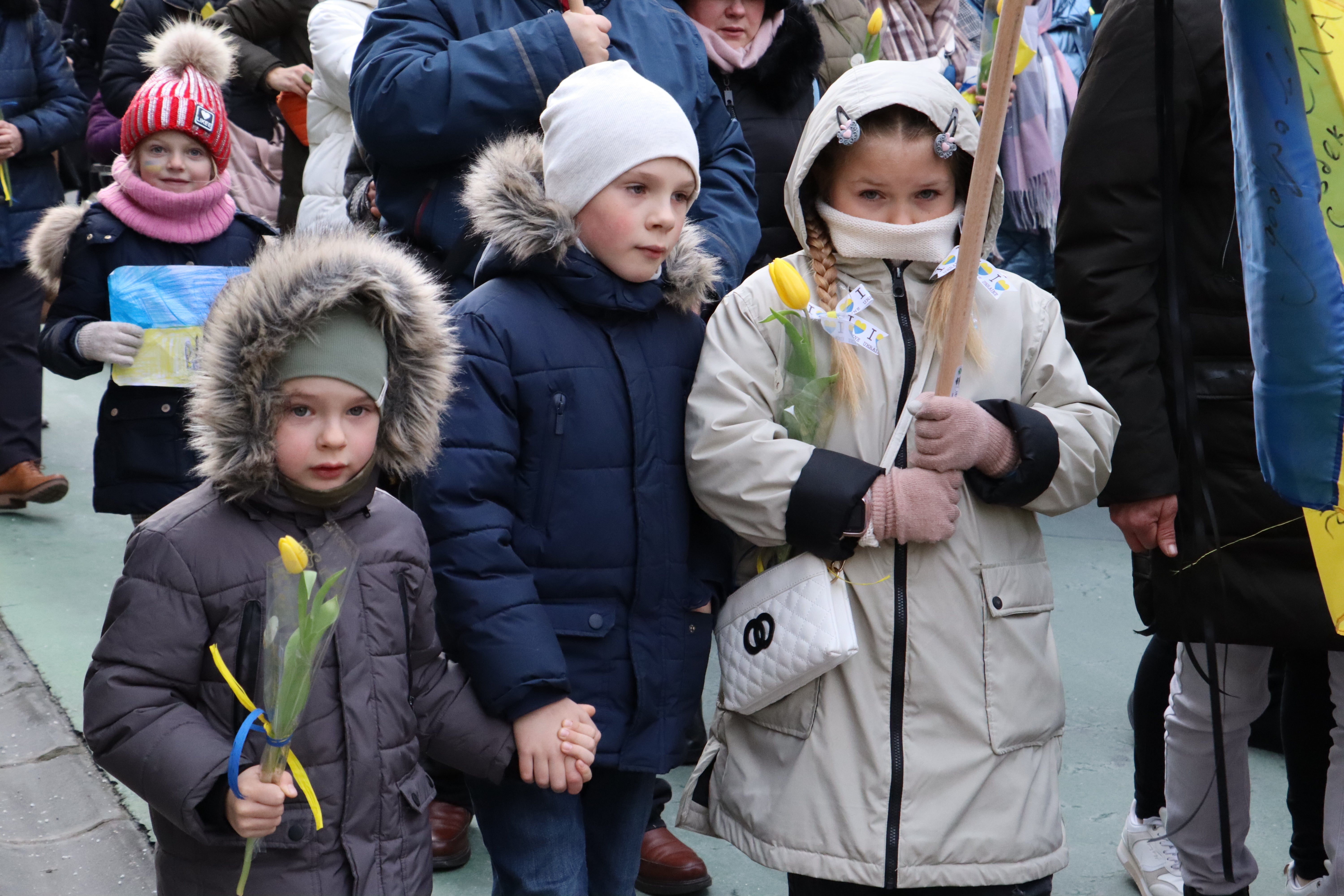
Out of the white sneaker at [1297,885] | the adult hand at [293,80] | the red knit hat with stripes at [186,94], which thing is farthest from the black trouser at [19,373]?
the white sneaker at [1297,885]

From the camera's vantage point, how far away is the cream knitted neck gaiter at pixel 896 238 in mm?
2469

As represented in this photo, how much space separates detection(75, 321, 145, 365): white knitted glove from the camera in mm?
3766

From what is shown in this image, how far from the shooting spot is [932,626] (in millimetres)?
2389

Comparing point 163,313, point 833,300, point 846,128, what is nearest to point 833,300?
point 833,300

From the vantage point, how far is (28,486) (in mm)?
5543

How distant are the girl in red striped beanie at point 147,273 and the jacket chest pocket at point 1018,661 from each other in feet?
7.76

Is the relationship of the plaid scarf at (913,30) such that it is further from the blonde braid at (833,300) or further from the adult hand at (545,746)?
the adult hand at (545,746)

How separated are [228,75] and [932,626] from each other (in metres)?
3.22

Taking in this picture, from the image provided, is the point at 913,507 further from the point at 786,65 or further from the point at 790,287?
the point at 786,65

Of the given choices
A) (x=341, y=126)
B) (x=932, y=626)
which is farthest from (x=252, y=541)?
(x=341, y=126)

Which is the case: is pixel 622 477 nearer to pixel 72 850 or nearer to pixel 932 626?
pixel 932 626

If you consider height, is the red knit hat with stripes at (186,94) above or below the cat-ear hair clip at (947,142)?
below

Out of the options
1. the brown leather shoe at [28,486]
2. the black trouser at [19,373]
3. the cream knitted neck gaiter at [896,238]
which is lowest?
the brown leather shoe at [28,486]

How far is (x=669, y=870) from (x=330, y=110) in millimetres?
2578
